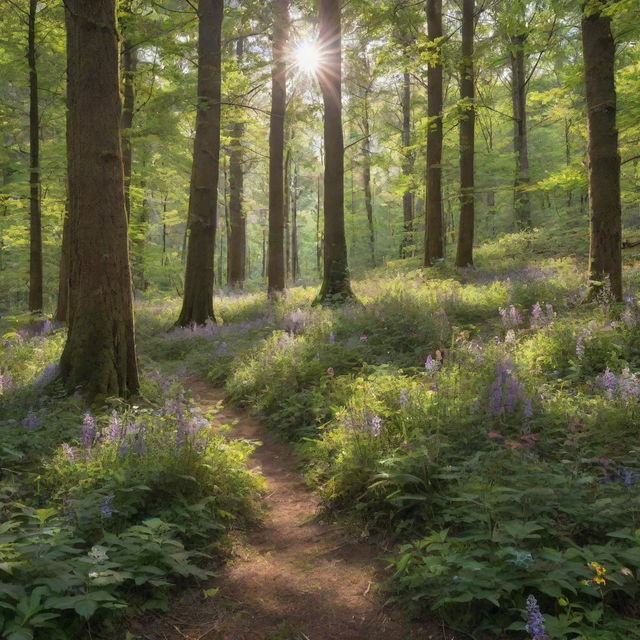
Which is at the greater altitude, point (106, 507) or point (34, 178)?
point (34, 178)

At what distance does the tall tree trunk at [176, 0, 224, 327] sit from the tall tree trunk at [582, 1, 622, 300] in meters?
8.04

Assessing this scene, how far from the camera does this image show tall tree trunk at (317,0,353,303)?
12.4 m

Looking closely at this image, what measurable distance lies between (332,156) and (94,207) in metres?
7.98

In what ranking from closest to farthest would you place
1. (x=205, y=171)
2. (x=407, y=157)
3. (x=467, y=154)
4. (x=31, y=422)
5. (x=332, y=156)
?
(x=31, y=422)
(x=205, y=171)
(x=332, y=156)
(x=467, y=154)
(x=407, y=157)

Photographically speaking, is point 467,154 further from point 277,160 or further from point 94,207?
point 94,207

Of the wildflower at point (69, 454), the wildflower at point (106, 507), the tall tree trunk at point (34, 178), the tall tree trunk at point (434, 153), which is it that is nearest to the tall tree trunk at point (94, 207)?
the wildflower at point (69, 454)

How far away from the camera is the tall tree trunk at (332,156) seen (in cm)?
1241

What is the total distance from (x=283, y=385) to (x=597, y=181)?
19.5 ft

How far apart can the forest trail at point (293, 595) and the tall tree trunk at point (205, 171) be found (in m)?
8.83

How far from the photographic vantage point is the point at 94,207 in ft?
19.3

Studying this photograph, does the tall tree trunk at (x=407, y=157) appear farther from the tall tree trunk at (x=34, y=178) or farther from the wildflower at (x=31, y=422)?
the wildflower at (x=31, y=422)

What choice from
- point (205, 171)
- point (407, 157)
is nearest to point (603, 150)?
point (205, 171)

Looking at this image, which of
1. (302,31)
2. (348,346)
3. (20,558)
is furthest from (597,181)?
(302,31)

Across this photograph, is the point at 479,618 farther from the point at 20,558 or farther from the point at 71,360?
the point at 71,360
